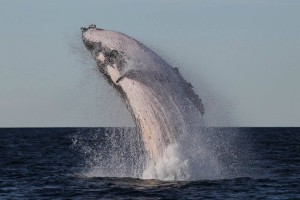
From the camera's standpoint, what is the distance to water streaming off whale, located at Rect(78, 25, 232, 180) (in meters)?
20.9

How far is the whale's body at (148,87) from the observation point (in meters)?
20.9

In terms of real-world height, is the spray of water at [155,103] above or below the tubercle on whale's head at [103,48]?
below

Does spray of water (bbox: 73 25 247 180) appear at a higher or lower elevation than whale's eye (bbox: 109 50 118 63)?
lower

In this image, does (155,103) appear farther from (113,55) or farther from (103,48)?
(103,48)

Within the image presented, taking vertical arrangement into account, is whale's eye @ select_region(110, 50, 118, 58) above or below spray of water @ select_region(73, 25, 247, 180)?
above

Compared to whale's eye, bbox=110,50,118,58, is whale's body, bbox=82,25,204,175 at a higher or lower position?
lower

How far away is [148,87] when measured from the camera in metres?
21.2

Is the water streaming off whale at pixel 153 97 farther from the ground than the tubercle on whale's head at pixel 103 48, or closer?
closer

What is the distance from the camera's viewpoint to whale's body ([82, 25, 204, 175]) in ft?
68.6

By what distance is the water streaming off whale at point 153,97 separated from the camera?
68.7 ft

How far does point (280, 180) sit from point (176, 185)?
4915 millimetres

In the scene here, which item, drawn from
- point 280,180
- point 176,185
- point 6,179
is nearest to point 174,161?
point 176,185

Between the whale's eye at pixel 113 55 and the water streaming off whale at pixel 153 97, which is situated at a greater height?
the whale's eye at pixel 113 55

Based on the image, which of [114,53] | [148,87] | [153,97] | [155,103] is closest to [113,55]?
[114,53]
